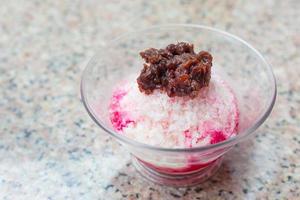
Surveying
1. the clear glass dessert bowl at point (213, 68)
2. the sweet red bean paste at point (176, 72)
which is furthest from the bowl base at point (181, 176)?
the sweet red bean paste at point (176, 72)

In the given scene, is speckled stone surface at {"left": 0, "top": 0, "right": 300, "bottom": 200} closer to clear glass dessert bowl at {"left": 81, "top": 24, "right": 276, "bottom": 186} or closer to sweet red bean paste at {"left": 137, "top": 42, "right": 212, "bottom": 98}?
clear glass dessert bowl at {"left": 81, "top": 24, "right": 276, "bottom": 186}

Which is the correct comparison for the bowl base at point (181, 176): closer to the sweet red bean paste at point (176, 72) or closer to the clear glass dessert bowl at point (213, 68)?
the clear glass dessert bowl at point (213, 68)

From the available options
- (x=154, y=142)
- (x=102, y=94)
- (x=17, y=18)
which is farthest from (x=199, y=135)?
(x=17, y=18)

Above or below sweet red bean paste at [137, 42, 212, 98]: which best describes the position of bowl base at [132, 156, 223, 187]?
below

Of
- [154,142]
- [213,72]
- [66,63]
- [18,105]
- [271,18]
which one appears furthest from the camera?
[271,18]

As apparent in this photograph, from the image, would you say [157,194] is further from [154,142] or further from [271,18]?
[271,18]

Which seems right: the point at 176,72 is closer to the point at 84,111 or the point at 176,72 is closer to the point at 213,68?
the point at 213,68

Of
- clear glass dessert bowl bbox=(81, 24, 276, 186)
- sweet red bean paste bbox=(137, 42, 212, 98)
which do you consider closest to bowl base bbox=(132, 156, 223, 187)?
clear glass dessert bowl bbox=(81, 24, 276, 186)
